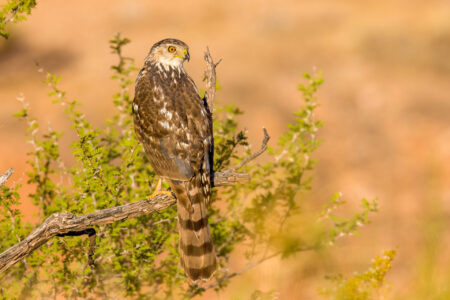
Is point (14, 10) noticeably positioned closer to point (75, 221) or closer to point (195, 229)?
point (75, 221)

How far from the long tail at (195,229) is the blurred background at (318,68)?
398 cm

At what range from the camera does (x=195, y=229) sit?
4.97 meters

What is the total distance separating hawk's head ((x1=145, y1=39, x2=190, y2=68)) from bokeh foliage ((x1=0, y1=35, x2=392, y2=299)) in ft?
1.39

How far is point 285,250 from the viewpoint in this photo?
6176 mm

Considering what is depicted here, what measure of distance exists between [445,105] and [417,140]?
223 centimetres

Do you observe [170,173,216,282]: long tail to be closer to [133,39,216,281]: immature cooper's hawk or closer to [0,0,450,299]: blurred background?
[133,39,216,281]: immature cooper's hawk

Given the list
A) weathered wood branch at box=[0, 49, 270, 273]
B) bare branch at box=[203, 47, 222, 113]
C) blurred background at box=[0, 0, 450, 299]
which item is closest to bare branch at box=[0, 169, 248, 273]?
weathered wood branch at box=[0, 49, 270, 273]

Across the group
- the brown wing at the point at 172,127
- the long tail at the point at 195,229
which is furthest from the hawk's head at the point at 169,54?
the long tail at the point at 195,229

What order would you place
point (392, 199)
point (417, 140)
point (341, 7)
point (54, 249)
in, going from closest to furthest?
point (54, 249), point (392, 199), point (417, 140), point (341, 7)

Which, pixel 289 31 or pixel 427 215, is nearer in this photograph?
pixel 427 215

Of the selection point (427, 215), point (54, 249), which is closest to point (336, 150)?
point (54, 249)

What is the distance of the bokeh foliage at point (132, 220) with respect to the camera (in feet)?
17.7

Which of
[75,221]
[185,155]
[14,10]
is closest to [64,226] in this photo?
[75,221]

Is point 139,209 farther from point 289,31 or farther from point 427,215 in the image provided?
point 289,31
